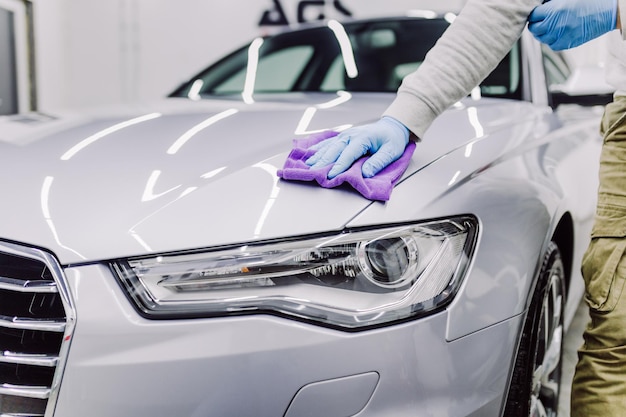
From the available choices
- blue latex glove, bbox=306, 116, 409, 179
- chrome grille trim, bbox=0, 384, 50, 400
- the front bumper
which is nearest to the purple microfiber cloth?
blue latex glove, bbox=306, 116, 409, 179

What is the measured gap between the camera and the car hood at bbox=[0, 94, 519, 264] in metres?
0.83

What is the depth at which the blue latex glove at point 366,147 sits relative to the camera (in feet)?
3.09

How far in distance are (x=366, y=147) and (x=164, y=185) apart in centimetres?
34

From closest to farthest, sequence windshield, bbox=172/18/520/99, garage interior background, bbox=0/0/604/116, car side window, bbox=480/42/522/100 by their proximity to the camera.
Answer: car side window, bbox=480/42/522/100 < windshield, bbox=172/18/520/99 < garage interior background, bbox=0/0/604/116

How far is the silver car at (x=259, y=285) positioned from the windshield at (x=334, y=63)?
0.98 metres

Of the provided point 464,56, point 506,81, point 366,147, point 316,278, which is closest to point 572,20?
point 464,56

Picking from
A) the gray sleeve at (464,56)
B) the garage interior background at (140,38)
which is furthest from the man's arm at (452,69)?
the garage interior background at (140,38)

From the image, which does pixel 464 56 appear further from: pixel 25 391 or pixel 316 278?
pixel 25 391

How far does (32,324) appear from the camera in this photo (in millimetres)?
801

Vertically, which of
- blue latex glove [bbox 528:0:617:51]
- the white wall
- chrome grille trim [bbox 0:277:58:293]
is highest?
the white wall

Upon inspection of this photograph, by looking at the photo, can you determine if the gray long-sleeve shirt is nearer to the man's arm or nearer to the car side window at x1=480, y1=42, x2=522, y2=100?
the man's arm

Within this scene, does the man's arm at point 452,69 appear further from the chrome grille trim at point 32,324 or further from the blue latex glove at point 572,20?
the chrome grille trim at point 32,324

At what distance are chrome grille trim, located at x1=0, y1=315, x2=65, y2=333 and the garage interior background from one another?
500 centimetres

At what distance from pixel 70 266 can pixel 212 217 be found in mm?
200
